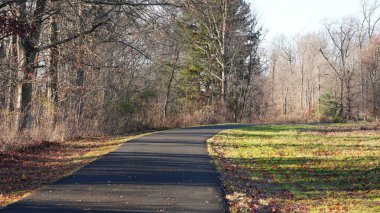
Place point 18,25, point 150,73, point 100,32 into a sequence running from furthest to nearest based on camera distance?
1. point 150,73
2. point 100,32
3. point 18,25

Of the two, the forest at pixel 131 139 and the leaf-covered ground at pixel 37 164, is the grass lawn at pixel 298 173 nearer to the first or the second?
the forest at pixel 131 139

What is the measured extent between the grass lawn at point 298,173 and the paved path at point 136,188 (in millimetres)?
562

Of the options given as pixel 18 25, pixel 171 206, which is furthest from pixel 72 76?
pixel 171 206

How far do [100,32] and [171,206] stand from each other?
13.3 metres

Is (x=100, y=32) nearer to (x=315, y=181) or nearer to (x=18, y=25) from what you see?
(x=18, y=25)

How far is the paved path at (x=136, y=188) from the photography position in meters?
7.12

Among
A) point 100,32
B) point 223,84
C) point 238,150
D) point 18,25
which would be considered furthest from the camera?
point 223,84

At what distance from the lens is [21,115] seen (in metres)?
15.7

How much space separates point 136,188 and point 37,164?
487 centimetres

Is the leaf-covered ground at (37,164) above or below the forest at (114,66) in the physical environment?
below

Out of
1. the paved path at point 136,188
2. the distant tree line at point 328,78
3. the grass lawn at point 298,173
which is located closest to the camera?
the paved path at point 136,188

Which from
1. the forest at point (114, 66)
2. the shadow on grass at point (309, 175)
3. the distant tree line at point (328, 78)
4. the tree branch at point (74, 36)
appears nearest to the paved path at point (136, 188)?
the shadow on grass at point (309, 175)

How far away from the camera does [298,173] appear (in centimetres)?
1246

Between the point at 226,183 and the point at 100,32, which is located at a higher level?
the point at 100,32
